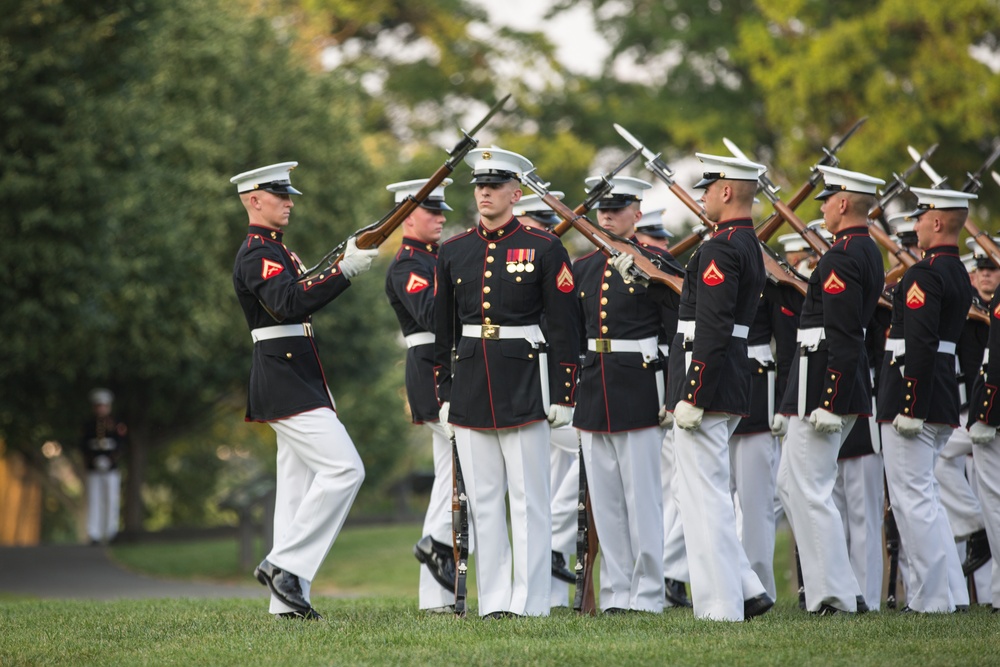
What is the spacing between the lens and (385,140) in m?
31.0

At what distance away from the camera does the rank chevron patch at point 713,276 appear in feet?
25.8

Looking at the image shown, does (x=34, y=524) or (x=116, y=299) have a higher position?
(x=116, y=299)

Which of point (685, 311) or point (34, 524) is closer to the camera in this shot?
point (685, 311)

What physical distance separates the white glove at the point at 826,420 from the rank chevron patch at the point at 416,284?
2723mm

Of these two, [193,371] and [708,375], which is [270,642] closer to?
[708,375]

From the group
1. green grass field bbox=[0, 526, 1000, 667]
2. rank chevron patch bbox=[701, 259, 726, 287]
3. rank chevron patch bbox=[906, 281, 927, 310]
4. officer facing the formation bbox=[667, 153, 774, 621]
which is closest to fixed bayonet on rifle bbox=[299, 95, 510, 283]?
officer facing the formation bbox=[667, 153, 774, 621]

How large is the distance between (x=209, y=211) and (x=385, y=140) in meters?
10.8

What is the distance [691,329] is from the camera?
8195 millimetres

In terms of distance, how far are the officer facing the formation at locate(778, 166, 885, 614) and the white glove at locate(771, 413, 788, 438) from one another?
0.17 metres

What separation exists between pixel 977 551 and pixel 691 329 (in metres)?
3.49

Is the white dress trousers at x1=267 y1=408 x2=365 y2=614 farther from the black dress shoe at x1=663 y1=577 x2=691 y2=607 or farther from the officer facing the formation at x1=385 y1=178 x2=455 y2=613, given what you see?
the black dress shoe at x1=663 y1=577 x2=691 y2=607

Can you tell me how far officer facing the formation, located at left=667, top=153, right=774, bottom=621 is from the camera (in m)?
7.85

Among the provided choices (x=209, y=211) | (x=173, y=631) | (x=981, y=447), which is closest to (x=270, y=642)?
(x=173, y=631)

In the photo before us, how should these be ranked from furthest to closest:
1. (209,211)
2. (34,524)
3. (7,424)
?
1. (34,524)
2. (7,424)
3. (209,211)
